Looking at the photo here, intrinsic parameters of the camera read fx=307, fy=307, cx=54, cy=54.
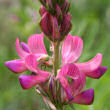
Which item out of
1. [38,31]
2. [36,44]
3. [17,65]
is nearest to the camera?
[17,65]

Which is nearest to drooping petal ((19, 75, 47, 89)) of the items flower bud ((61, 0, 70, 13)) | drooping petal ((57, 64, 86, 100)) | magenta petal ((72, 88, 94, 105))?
drooping petal ((57, 64, 86, 100))

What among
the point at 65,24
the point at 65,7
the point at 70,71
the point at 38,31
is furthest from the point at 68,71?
the point at 38,31

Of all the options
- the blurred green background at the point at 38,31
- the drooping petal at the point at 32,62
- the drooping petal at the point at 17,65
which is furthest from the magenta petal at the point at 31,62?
the blurred green background at the point at 38,31

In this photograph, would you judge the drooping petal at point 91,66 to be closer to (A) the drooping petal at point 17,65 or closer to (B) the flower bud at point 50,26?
(B) the flower bud at point 50,26

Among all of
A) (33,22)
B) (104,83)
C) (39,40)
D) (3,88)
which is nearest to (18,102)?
(3,88)

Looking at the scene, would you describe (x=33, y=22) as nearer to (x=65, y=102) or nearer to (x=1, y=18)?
(x=65, y=102)

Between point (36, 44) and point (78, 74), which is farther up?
point (36, 44)

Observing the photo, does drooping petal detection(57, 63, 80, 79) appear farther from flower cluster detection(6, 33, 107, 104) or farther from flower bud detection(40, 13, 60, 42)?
flower bud detection(40, 13, 60, 42)

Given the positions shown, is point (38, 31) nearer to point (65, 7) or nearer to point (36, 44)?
point (36, 44)
